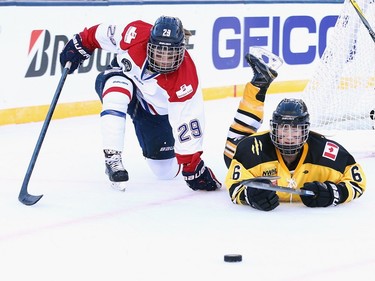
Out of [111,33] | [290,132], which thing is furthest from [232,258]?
[111,33]

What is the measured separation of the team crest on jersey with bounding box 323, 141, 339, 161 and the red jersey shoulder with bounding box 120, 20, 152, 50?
0.95 m

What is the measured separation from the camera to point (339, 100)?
6.07 metres

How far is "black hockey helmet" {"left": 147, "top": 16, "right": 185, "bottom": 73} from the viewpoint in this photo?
4.37m

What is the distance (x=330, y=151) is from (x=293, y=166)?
0.55 feet

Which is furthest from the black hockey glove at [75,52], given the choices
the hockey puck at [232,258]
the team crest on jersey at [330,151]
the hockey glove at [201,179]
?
the hockey puck at [232,258]

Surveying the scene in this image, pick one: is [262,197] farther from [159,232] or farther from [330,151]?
[159,232]

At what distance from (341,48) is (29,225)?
2.91m

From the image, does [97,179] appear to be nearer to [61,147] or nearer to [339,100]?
[61,147]

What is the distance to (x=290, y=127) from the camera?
13.4 ft

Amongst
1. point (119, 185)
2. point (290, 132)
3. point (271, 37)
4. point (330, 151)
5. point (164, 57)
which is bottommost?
point (119, 185)

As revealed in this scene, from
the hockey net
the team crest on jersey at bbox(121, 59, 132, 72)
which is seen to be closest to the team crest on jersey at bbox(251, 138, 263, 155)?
the team crest on jersey at bbox(121, 59, 132, 72)

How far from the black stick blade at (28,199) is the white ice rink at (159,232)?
2 centimetres

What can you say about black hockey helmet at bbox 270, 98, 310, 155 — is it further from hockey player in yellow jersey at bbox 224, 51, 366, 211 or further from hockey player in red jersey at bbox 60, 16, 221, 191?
hockey player in red jersey at bbox 60, 16, 221, 191

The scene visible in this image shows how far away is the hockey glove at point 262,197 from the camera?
414cm
